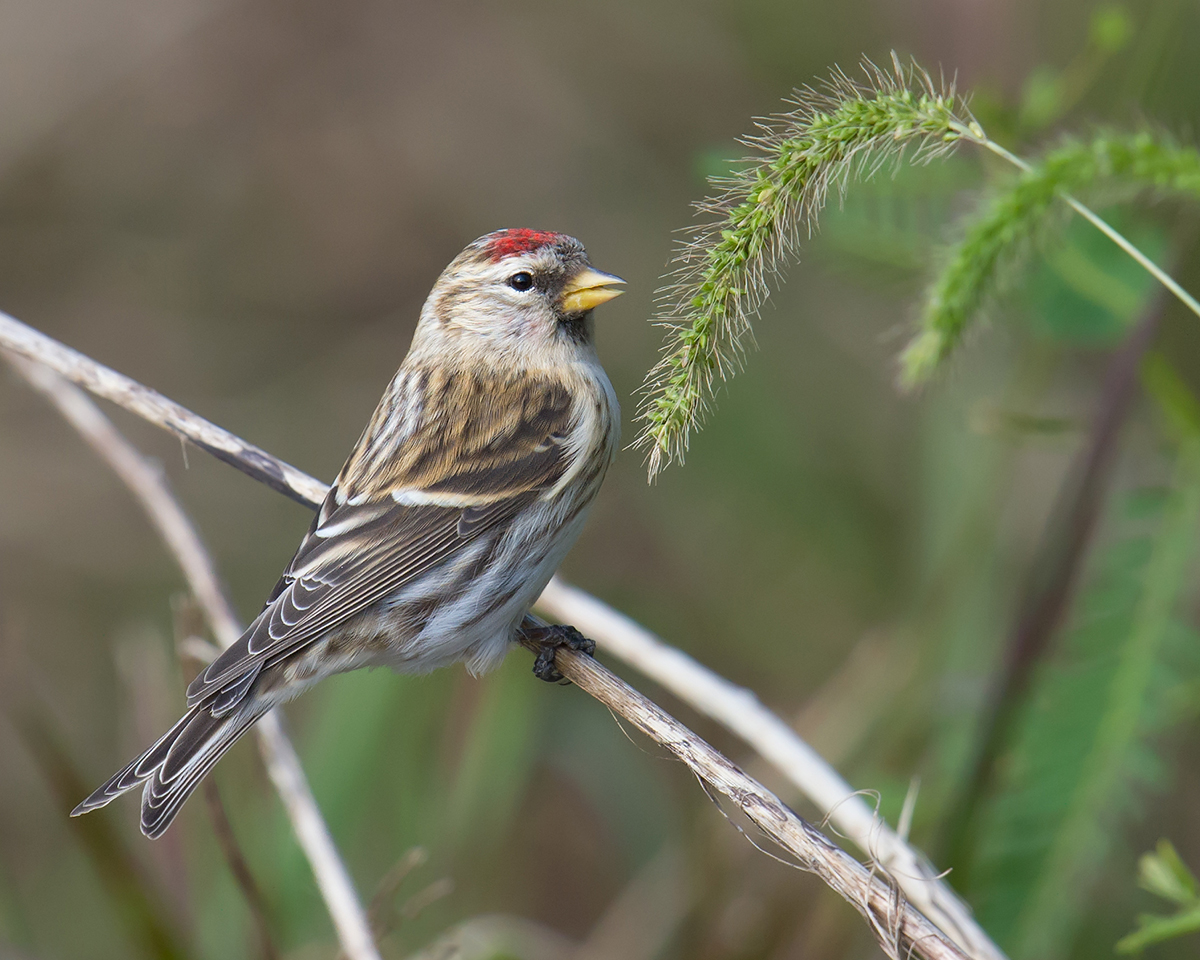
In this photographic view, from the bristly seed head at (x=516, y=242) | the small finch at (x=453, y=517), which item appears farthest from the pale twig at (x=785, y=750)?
the bristly seed head at (x=516, y=242)

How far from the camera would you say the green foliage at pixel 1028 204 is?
199cm

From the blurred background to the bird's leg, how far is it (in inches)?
20.4

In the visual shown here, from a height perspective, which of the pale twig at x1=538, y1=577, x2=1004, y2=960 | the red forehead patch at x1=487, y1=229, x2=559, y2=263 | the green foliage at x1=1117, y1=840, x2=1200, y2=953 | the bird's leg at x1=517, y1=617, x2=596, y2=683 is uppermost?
the red forehead patch at x1=487, y1=229, x2=559, y2=263

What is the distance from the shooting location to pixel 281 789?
9.79ft

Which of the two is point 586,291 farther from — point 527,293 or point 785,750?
point 785,750

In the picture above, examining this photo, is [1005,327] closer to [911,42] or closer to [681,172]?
[911,42]

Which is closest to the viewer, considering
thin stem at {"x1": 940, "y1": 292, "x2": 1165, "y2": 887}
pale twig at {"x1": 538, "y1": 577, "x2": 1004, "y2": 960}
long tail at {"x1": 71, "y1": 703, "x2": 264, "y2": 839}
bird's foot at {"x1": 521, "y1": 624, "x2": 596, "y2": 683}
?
pale twig at {"x1": 538, "y1": 577, "x2": 1004, "y2": 960}

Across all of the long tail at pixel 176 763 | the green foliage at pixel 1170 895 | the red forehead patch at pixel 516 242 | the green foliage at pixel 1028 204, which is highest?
the green foliage at pixel 1028 204

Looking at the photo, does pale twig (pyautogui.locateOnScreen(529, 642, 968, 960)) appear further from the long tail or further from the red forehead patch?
the red forehead patch

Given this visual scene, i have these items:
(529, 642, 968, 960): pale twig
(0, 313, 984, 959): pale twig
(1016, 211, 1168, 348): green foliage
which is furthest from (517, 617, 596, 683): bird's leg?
(1016, 211, 1168, 348): green foliage

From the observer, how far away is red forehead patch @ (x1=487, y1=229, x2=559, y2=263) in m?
3.82

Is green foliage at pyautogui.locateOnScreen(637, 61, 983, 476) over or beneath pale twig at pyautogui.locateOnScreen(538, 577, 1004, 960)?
over

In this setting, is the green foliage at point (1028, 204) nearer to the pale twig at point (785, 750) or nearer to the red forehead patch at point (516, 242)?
the pale twig at point (785, 750)

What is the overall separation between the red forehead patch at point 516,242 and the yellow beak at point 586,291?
16 cm
